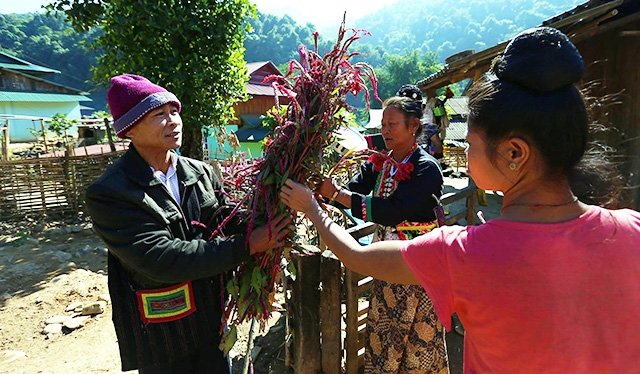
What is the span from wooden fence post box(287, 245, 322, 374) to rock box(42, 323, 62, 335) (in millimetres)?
3005

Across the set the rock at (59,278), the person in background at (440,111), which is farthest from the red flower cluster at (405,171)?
the person in background at (440,111)

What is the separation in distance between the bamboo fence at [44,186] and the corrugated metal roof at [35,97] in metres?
24.1

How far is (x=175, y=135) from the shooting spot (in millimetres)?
1838

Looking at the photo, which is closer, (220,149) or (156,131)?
(156,131)

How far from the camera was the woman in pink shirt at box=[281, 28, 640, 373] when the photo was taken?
2.95 ft

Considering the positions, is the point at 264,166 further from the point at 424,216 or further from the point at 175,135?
the point at 424,216

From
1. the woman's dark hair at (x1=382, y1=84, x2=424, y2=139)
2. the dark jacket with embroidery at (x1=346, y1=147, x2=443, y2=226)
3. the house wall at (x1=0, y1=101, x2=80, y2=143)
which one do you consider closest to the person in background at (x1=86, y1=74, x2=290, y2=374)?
the dark jacket with embroidery at (x1=346, y1=147, x2=443, y2=226)

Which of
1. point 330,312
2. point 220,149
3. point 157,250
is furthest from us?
point 220,149

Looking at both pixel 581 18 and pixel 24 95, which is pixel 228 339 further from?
pixel 24 95

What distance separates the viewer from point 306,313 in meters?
2.62

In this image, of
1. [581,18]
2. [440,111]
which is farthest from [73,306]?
[440,111]

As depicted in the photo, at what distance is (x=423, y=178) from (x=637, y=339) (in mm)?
1371

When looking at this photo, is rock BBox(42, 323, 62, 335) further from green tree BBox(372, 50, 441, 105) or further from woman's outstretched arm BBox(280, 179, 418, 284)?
green tree BBox(372, 50, 441, 105)

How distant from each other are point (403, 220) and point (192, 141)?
6129mm
